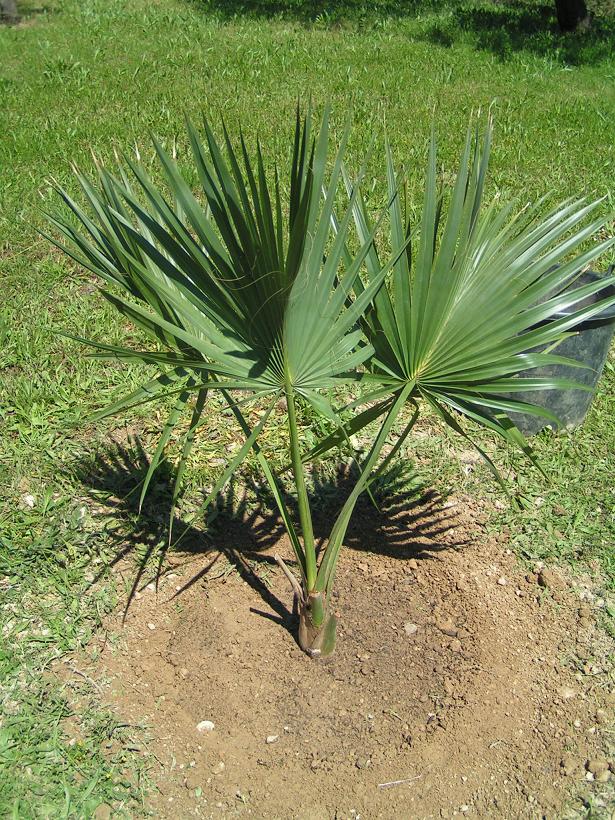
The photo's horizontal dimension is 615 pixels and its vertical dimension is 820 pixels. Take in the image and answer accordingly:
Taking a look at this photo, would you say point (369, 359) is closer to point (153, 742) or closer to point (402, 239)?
point (402, 239)

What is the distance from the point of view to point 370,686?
9.84ft

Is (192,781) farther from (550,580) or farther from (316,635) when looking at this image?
(550,580)

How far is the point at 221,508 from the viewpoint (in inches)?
145

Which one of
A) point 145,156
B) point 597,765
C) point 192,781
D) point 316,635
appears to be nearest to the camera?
point 192,781

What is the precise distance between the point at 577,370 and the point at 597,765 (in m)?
1.83

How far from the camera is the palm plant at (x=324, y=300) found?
7.35ft

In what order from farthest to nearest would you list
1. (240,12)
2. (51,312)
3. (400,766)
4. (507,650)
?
1. (240,12)
2. (51,312)
3. (507,650)
4. (400,766)

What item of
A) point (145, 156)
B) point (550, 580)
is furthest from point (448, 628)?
point (145, 156)

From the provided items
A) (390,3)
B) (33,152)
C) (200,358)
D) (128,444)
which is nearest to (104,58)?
(33,152)

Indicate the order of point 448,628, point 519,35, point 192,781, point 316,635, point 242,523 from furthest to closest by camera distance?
1. point 519,35
2. point 242,523
3. point 448,628
4. point 316,635
5. point 192,781

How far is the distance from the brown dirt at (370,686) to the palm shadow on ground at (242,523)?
0.01 meters

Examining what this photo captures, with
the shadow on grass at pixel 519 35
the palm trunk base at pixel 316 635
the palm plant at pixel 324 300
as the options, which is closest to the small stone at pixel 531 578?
the palm trunk base at pixel 316 635

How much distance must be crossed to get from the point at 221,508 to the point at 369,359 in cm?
125

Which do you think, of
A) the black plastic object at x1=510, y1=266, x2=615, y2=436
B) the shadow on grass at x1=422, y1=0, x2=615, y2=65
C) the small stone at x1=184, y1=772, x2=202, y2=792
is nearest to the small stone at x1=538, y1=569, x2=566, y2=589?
the black plastic object at x1=510, y1=266, x2=615, y2=436
